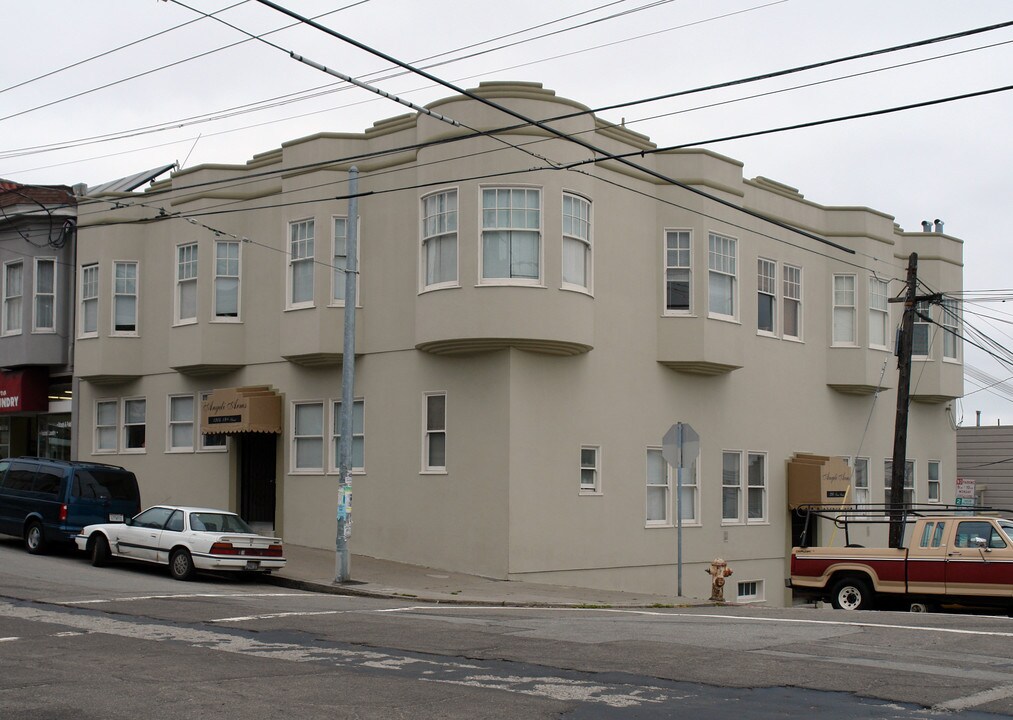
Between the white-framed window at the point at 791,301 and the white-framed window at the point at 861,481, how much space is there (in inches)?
167

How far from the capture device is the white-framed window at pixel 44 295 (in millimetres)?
31203

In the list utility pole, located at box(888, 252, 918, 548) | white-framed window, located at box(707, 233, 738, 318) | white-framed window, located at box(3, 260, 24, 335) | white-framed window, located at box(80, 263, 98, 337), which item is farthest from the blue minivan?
utility pole, located at box(888, 252, 918, 548)

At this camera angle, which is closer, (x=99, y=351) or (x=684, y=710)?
(x=684, y=710)

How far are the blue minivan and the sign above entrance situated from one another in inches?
313

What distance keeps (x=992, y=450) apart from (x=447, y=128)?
32045 mm

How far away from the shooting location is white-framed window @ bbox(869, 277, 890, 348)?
3119cm

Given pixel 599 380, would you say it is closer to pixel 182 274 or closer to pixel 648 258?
pixel 648 258

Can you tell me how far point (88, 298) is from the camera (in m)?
30.3

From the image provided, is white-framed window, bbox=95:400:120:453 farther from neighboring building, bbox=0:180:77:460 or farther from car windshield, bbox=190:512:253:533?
car windshield, bbox=190:512:253:533

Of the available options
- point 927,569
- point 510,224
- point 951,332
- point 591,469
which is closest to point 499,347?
point 510,224

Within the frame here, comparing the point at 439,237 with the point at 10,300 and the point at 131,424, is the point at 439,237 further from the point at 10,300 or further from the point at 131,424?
the point at 10,300

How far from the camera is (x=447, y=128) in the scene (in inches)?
922

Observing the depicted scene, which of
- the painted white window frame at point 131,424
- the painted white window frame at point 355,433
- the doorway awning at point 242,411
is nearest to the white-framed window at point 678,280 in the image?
the painted white window frame at point 355,433

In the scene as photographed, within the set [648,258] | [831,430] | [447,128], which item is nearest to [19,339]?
[447,128]
